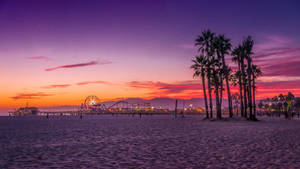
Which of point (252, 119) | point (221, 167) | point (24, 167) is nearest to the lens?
point (221, 167)

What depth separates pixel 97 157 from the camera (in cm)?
1309

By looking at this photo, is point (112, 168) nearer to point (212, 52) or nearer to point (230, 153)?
point (230, 153)

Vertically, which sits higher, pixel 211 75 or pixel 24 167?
pixel 211 75

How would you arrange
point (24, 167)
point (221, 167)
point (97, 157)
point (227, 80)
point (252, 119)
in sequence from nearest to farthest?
point (221, 167) < point (24, 167) < point (97, 157) < point (252, 119) < point (227, 80)

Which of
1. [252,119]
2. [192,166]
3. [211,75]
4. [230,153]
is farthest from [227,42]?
[192,166]

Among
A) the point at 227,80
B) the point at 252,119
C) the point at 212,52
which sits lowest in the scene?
the point at 252,119

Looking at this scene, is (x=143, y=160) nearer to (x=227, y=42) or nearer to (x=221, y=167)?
(x=221, y=167)

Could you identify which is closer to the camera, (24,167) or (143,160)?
(24,167)

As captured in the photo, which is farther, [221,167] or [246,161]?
[246,161]

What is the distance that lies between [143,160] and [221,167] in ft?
11.2

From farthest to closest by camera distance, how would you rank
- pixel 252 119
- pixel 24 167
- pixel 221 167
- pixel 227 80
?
pixel 227 80, pixel 252 119, pixel 24 167, pixel 221 167

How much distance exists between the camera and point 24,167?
11.0m

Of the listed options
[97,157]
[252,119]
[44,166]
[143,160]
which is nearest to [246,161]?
[143,160]

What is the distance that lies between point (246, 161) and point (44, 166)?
26.3ft
